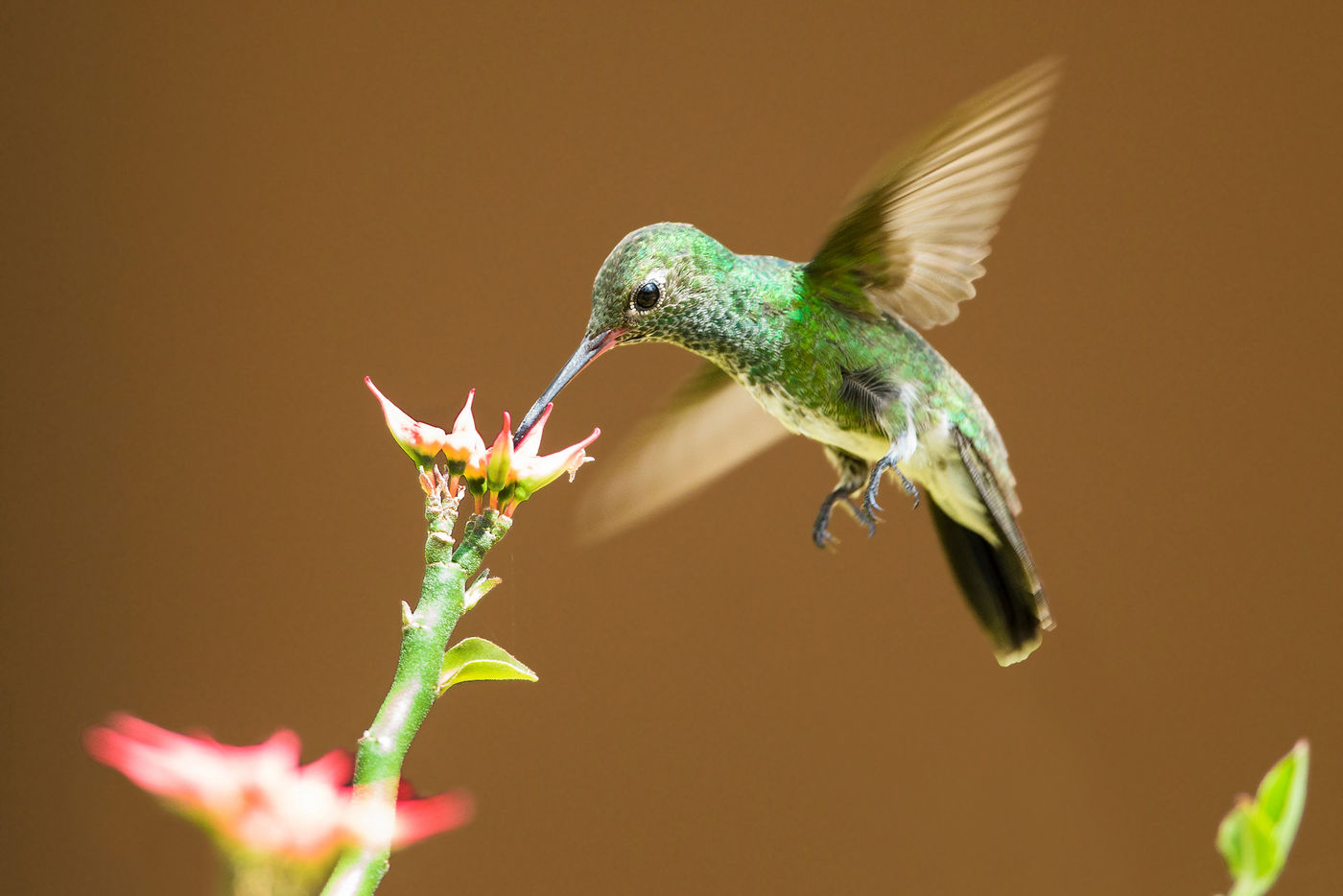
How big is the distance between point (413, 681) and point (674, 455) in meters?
0.46

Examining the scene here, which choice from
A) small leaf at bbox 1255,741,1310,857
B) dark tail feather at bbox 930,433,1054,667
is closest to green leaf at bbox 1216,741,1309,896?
small leaf at bbox 1255,741,1310,857

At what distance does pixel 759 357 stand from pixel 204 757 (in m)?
0.42

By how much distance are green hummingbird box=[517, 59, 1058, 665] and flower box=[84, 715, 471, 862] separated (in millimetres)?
257

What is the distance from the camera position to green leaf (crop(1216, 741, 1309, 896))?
24 centimetres

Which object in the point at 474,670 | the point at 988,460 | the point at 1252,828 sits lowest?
the point at 1252,828

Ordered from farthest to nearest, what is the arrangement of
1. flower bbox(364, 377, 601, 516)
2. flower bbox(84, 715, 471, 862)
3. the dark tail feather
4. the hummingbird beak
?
the dark tail feather, the hummingbird beak, flower bbox(364, 377, 601, 516), flower bbox(84, 715, 471, 862)

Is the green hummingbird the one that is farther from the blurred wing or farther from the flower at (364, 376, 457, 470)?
the flower at (364, 376, 457, 470)

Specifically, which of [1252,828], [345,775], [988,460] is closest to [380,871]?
[345,775]

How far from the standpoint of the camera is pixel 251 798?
0.83 ft

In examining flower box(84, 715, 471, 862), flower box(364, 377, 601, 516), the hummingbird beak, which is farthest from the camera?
the hummingbird beak

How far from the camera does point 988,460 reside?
2.43 ft

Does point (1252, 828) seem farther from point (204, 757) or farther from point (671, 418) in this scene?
point (671, 418)

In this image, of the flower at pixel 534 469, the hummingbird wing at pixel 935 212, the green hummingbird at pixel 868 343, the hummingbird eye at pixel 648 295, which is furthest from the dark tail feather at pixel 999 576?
the flower at pixel 534 469

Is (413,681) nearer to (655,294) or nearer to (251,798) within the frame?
(251,798)
